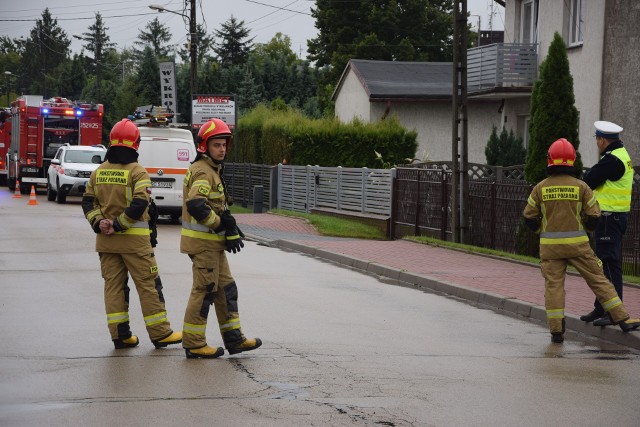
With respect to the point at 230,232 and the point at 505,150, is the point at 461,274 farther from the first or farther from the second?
the point at 505,150

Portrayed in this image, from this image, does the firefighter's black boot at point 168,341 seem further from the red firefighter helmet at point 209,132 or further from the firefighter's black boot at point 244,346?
the red firefighter helmet at point 209,132

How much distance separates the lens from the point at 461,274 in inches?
623

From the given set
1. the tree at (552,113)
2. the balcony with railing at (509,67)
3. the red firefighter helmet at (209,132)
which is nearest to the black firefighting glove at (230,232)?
the red firefighter helmet at (209,132)

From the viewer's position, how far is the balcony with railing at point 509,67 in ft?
95.7

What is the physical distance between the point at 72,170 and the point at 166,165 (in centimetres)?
835

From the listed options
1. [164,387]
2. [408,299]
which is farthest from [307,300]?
[164,387]

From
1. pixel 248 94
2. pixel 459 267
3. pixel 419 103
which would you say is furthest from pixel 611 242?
pixel 248 94

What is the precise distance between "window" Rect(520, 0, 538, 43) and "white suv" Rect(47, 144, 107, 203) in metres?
12.5

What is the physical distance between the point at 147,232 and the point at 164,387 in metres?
2.01

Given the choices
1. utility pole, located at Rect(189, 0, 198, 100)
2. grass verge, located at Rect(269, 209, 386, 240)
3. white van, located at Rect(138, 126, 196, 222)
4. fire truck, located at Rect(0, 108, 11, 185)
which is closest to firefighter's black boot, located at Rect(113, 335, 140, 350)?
grass verge, located at Rect(269, 209, 386, 240)

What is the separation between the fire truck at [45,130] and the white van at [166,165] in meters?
15.1

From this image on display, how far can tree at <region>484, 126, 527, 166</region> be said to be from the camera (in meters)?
30.6

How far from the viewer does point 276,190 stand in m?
33.1

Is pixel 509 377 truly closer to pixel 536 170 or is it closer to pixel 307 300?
pixel 307 300
